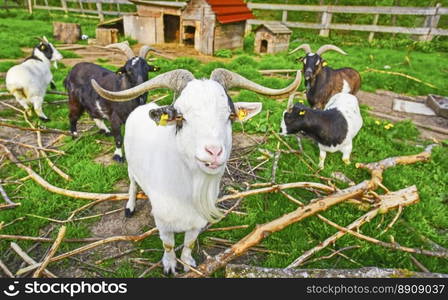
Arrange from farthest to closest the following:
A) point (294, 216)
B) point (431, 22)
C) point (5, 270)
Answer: point (431, 22) → point (294, 216) → point (5, 270)

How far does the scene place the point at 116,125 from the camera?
4.70m

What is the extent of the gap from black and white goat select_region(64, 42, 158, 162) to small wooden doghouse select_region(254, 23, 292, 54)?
8.63 meters

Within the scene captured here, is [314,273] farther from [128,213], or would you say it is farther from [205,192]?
[128,213]

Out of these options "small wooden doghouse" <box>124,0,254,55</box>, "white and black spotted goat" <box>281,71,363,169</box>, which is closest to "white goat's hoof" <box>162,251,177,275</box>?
"white and black spotted goat" <box>281,71,363,169</box>

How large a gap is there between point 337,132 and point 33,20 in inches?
887

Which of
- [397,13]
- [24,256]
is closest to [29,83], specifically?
[24,256]

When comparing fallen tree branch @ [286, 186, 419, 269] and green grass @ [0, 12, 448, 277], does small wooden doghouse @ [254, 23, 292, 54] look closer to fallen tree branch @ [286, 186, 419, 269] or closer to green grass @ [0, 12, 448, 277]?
green grass @ [0, 12, 448, 277]

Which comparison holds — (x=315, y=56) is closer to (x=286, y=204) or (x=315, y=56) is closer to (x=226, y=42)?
(x=286, y=204)

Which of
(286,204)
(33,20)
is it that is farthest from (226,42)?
(33,20)

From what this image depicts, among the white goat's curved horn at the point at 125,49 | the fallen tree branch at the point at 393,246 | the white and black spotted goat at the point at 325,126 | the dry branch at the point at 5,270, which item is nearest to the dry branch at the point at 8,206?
the dry branch at the point at 5,270

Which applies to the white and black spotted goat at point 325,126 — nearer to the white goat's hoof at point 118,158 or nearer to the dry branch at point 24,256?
the white goat's hoof at point 118,158

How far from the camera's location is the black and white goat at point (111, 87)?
439 cm

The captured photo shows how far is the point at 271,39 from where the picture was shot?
12.2 metres

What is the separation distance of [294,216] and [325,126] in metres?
Answer: 2.06
